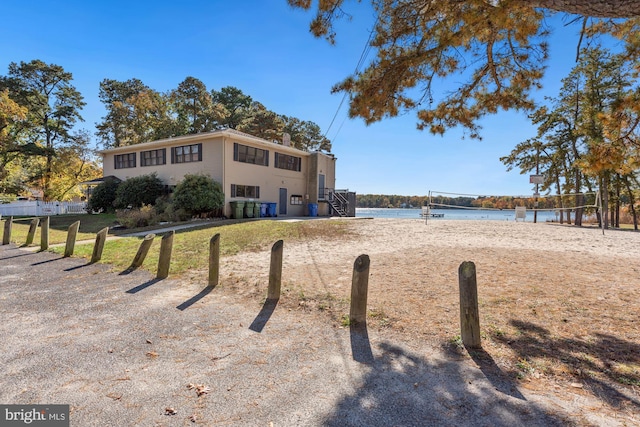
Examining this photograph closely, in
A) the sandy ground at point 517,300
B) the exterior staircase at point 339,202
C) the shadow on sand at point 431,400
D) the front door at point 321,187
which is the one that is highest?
the front door at point 321,187

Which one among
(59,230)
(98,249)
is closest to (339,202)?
(59,230)

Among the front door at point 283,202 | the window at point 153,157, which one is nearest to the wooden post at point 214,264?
the front door at point 283,202

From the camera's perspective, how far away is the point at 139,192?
62.5 feet

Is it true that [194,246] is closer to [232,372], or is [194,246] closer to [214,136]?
[232,372]

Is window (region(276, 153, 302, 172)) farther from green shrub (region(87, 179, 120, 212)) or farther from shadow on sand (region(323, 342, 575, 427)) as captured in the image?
shadow on sand (region(323, 342, 575, 427))

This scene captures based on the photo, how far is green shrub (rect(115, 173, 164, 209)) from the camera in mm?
19109

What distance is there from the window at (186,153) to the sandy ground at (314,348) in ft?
45.9

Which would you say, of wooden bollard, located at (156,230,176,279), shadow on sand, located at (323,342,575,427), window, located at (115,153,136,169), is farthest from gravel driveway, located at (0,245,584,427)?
window, located at (115,153,136,169)

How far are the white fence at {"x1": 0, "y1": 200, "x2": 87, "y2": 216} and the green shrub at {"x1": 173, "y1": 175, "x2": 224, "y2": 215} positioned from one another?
52.9ft

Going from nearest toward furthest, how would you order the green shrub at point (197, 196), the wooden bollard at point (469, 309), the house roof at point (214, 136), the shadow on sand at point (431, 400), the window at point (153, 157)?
the shadow on sand at point (431, 400)
the wooden bollard at point (469, 309)
the green shrub at point (197, 196)
the house roof at point (214, 136)
the window at point (153, 157)

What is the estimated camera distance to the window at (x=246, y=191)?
19016mm

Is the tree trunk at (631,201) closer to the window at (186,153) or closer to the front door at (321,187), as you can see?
the front door at (321,187)

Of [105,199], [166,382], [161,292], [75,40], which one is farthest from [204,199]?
[166,382]

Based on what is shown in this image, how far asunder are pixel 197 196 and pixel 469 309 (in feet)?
51.0
